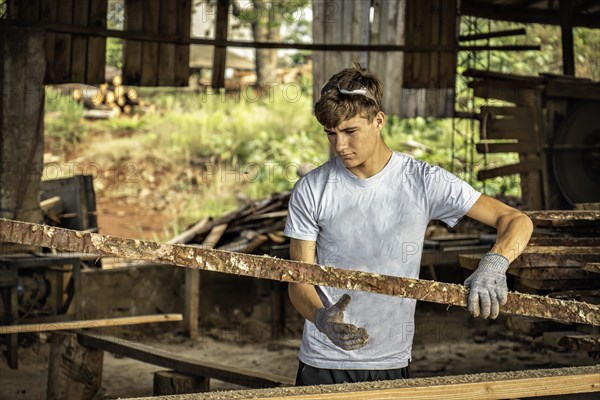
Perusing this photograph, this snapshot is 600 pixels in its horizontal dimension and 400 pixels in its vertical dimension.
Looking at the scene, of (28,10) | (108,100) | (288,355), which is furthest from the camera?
(108,100)

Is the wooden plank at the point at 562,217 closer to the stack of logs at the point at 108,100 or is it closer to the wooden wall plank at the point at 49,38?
the wooden wall plank at the point at 49,38

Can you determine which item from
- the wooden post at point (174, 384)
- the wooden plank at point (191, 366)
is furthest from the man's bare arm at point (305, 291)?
the wooden post at point (174, 384)

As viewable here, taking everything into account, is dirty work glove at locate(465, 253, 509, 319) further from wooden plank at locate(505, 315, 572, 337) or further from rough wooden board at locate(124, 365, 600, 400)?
wooden plank at locate(505, 315, 572, 337)

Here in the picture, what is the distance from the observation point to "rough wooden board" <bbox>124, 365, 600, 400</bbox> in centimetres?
328

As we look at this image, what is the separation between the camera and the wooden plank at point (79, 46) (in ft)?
30.5

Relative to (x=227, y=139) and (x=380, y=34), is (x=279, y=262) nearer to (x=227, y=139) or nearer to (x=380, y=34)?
(x=380, y=34)

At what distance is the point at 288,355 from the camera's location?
9.66 m

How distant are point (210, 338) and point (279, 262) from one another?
7122 millimetres

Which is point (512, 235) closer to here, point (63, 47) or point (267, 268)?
point (267, 268)

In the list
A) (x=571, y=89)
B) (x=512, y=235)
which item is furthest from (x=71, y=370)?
(x=571, y=89)

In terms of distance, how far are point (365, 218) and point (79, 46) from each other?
5.77m

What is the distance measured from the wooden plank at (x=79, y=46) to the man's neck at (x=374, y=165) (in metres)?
5.63

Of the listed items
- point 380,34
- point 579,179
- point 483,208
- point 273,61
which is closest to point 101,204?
point 273,61

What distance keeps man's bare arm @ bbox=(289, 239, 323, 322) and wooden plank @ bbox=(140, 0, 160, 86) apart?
5824 mm
